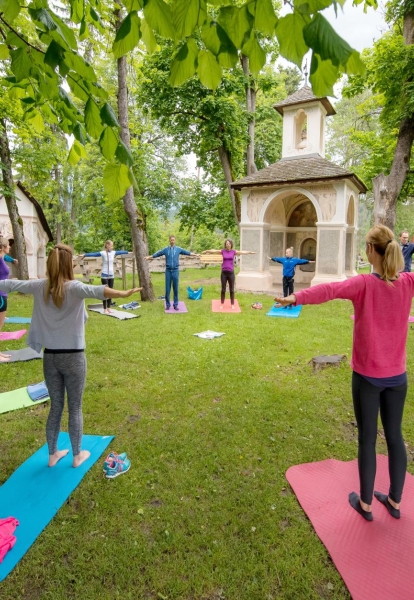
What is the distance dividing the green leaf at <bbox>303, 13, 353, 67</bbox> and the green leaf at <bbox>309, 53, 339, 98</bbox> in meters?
0.19

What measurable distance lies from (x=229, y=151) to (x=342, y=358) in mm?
14864

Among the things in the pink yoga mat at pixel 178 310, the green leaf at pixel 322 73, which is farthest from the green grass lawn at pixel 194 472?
the pink yoga mat at pixel 178 310

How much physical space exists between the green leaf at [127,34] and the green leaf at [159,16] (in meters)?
0.07

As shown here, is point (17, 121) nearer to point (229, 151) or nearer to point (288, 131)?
point (229, 151)

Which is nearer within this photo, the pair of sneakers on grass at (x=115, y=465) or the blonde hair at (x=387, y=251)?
the blonde hair at (x=387, y=251)

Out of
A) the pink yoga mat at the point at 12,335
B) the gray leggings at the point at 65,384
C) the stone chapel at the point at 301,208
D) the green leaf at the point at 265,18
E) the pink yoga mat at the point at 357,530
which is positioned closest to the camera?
the green leaf at the point at 265,18

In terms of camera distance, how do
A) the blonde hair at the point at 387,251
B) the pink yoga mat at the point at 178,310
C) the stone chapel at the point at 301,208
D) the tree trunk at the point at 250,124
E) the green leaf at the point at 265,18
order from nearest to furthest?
the green leaf at the point at 265,18 → the blonde hair at the point at 387,251 → the pink yoga mat at the point at 178,310 → the stone chapel at the point at 301,208 → the tree trunk at the point at 250,124

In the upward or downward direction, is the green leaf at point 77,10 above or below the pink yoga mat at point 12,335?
above

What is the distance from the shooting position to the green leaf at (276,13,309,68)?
1604 millimetres

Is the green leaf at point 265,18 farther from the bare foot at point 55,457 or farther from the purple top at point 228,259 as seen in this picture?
the purple top at point 228,259

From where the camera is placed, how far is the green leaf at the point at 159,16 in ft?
5.64

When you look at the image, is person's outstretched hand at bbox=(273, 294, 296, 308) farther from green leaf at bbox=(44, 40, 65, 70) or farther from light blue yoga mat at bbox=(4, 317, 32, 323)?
light blue yoga mat at bbox=(4, 317, 32, 323)

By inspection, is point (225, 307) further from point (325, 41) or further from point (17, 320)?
point (325, 41)

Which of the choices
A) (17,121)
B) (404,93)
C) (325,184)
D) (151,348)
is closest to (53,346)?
(151,348)
